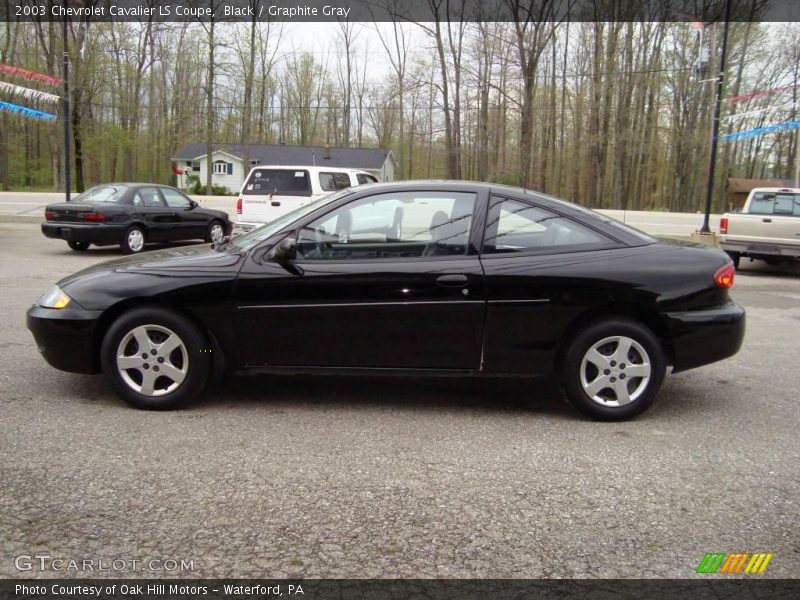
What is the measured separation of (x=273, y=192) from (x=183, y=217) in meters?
2.14

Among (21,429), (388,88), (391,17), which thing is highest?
(391,17)

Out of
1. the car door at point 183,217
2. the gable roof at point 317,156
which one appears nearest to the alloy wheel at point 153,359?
the car door at point 183,217

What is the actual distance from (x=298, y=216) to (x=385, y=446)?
169 centimetres

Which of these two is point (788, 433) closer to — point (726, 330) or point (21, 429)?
point (726, 330)

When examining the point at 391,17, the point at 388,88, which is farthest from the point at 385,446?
the point at 388,88

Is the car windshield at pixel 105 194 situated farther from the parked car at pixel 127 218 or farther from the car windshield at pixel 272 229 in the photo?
the car windshield at pixel 272 229

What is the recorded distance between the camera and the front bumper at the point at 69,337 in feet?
14.1

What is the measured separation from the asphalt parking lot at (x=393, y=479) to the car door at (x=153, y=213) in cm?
870

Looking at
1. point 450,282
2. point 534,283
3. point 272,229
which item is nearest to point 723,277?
point 534,283

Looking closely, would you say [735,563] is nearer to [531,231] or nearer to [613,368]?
[613,368]

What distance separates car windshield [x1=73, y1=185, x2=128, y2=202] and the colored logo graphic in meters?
13.1

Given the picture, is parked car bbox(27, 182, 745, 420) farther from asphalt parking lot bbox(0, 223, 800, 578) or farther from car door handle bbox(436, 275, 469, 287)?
asphalt parking lot bbox(0, 223, 800, 578)

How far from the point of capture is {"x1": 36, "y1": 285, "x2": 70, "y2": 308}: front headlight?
4.36m

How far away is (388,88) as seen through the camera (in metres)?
46.7
